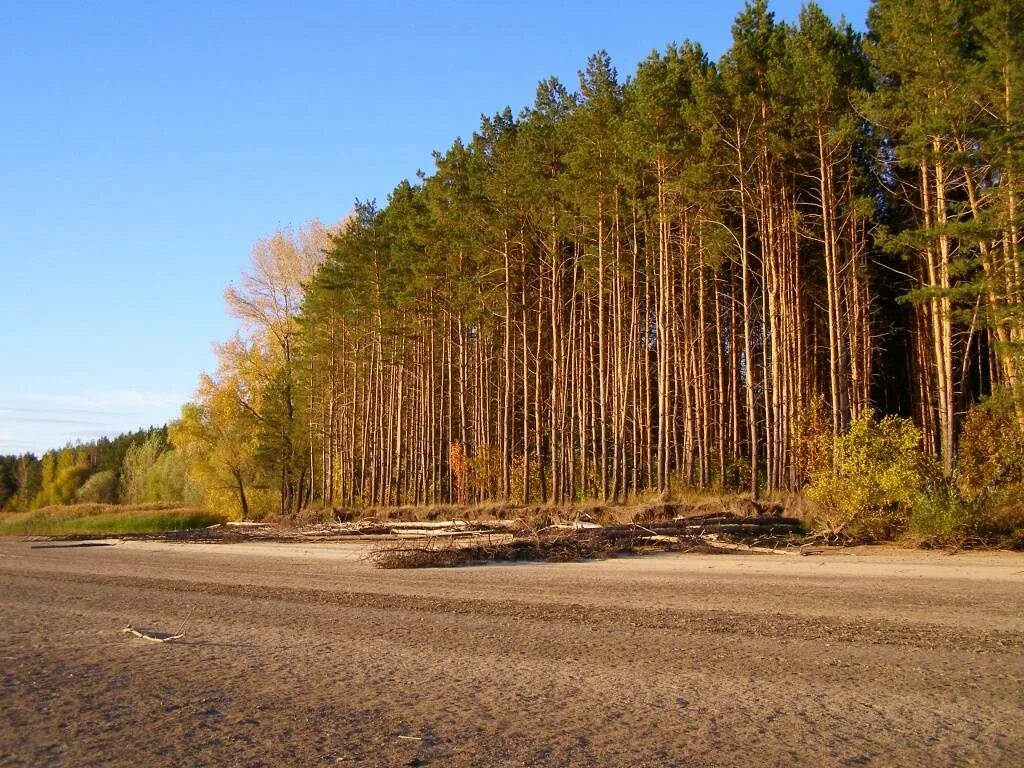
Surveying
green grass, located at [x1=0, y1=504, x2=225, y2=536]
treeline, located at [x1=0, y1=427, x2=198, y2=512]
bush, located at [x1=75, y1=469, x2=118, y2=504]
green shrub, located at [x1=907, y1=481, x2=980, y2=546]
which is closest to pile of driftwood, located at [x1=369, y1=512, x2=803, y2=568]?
green shrub, located at [x1=907, y1=481, x2=980, y2=546]

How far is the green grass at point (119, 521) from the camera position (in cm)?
5673

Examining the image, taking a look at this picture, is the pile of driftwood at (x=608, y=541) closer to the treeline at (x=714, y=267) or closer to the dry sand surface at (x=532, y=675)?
the treeline at (x=714, y=267)

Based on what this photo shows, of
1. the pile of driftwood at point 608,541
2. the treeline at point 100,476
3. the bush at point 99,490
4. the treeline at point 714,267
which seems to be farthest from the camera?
the bush at point 99,490

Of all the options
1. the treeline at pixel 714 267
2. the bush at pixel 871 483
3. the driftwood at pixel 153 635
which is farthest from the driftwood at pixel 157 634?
the treeline at pixel 714 267

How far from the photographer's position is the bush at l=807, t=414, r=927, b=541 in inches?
810

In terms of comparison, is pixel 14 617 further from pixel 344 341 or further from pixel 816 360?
pixel 344 341

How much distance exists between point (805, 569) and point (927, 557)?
3.25m

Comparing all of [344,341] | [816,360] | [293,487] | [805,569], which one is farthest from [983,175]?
[293,487]

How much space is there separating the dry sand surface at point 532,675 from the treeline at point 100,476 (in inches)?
2754

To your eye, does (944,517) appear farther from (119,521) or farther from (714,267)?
(119,521)

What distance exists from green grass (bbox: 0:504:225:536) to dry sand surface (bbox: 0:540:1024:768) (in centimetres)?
4651

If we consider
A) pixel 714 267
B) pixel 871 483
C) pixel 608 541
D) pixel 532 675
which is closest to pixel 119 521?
pixel 714 267

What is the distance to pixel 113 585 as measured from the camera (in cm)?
1580

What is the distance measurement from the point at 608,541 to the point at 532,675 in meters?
13.4
